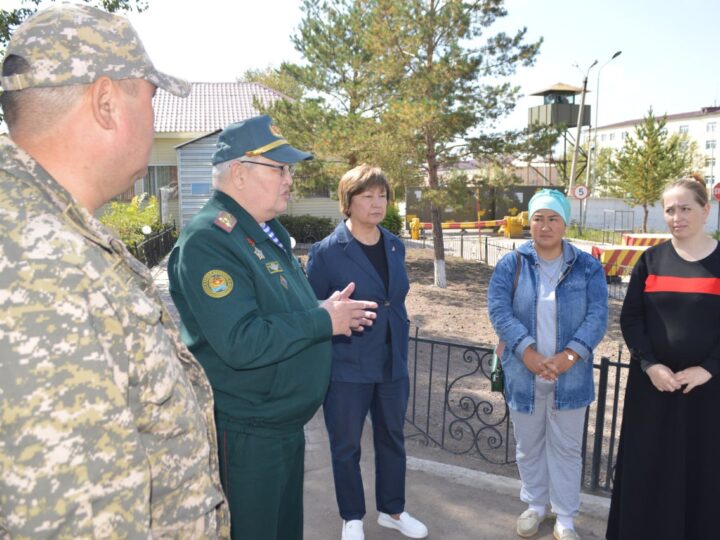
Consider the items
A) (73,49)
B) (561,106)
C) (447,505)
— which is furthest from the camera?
(561,106)

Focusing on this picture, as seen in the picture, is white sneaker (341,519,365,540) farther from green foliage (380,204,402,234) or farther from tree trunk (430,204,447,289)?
green foliage (380,204,402,234)

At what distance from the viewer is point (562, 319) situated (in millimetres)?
3594

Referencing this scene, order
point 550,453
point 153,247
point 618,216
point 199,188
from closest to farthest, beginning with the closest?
point 550,453, point 153,247, point 199,188, point 618,216

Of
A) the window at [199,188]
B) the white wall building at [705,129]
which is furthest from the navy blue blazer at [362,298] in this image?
the white wall building at [705,129]

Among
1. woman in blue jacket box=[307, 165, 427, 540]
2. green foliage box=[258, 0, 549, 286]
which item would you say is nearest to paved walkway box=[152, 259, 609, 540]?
woman in blue jacket box=[307, 165, 427, 540]

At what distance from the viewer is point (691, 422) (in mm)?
3230

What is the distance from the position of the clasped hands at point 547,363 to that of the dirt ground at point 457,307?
3.38m

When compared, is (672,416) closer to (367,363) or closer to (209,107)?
(367,363)

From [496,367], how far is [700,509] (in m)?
1.33

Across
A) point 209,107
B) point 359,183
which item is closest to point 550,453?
point 359,183

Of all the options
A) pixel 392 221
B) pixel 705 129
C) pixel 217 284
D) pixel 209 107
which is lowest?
pixel 392 221

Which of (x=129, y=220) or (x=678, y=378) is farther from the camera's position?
(x=129, y=220)

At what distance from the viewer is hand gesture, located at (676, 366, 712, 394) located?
10.3 feet

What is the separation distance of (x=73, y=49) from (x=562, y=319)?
119 inches
